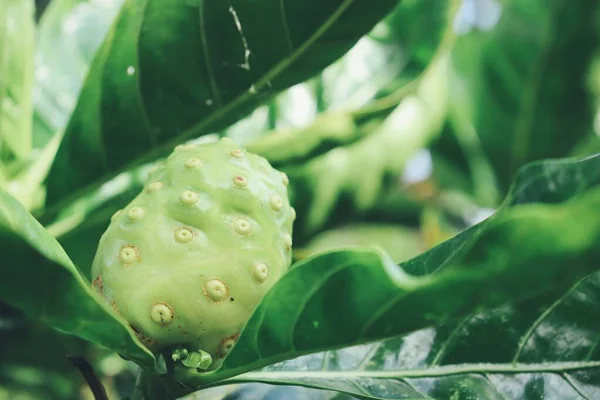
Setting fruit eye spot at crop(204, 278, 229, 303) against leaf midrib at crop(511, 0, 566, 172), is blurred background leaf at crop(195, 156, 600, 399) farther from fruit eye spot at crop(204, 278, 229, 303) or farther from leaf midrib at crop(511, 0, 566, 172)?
leaf midrib at crop(511, 0, 566, 172)

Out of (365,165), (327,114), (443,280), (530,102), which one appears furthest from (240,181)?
(530,102)

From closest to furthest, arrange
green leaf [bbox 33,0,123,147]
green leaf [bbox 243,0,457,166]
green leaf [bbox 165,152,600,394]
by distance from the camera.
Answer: green leaf [bbox 165,152,600,394], green leaf [bbox 243,0,457,166], green leaf [bbox 33,0,123,147]

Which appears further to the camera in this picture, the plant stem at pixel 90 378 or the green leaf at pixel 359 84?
the green leaf at pixel 359 84

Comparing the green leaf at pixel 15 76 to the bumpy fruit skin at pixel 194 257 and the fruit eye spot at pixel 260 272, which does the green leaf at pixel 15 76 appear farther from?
the fruit eye spot at pixel 260 272

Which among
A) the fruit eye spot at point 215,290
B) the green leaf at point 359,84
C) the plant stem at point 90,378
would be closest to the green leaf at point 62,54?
the green leaf at point 359,84

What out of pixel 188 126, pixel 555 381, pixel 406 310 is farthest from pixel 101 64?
pixel 555 381

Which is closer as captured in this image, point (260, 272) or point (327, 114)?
point (260, 272)

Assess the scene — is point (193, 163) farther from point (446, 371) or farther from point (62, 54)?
point (62, 54)

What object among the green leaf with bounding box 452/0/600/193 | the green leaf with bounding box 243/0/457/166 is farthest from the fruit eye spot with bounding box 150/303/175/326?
the green leaf with bounding box 452/0/600/193
